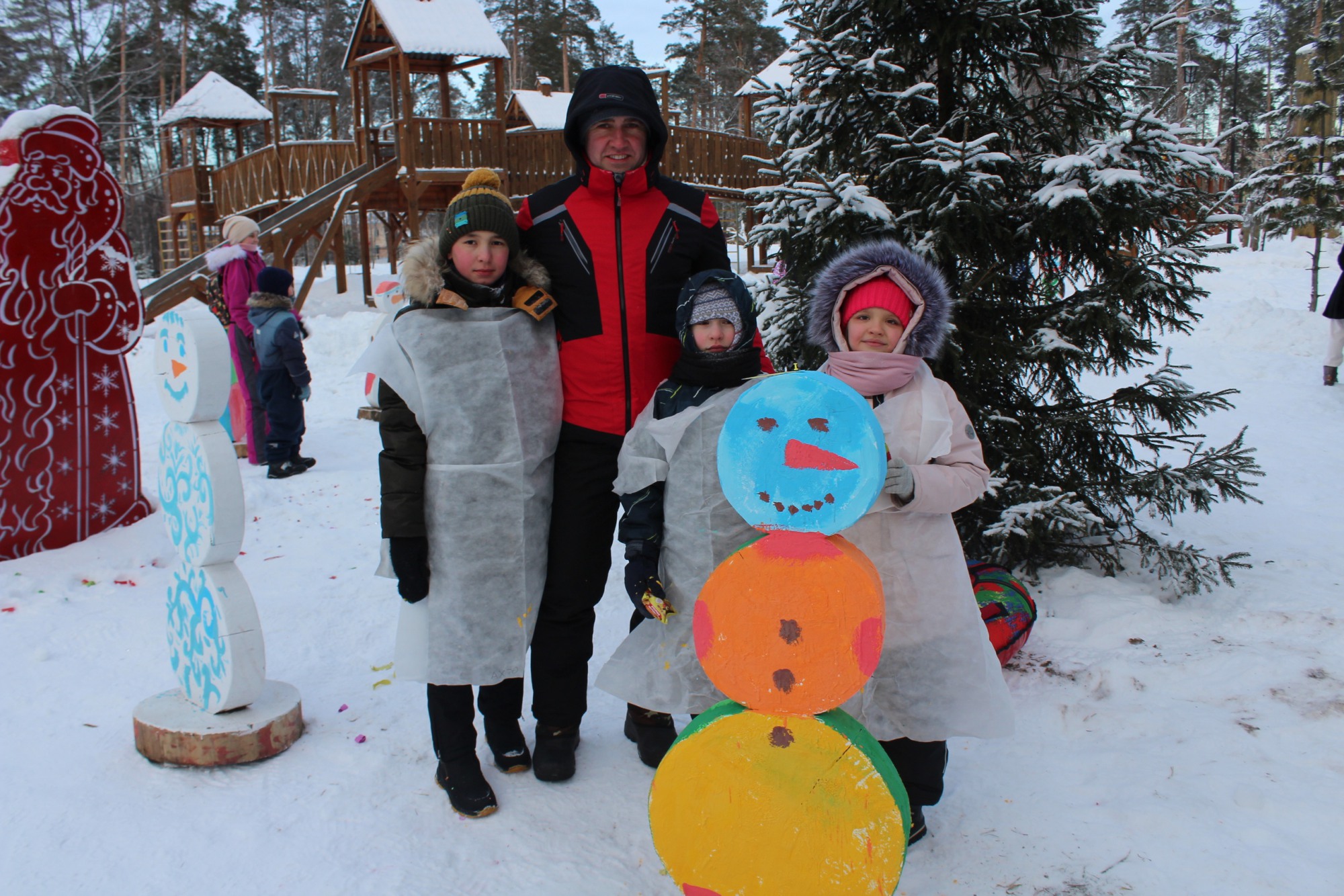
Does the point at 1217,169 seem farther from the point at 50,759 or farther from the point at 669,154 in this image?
the point at 669,154

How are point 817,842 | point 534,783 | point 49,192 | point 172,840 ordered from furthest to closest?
point 49,192
point 534,783
point 172,840
point 817,842

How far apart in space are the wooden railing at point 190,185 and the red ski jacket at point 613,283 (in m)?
18.9

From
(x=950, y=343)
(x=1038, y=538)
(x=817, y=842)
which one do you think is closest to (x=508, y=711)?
(x=817, y=842)

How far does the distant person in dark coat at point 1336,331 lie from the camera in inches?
308

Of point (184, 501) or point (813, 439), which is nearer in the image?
point (813, 439)

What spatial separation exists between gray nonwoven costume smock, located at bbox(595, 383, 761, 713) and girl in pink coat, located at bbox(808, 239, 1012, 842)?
14.2 inches

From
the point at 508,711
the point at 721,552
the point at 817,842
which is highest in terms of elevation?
the point at 721,552

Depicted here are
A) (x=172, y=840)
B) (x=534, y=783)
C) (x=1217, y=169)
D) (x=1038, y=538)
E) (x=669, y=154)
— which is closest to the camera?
(x=172, y=840)

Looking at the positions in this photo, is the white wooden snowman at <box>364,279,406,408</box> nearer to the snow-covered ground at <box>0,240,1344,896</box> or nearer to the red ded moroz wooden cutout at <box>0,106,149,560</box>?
the red ded moroz wooden cutout at <box>0,106,149,560</box>

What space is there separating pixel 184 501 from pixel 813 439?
2213mm

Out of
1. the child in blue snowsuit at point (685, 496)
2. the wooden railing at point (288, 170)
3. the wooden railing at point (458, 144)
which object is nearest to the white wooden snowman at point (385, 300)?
the wooden railing at point (458, 144)

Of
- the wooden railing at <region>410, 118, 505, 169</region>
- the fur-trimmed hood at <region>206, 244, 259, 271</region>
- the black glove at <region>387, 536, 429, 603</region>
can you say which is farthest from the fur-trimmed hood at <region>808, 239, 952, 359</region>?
the wooden railing at <region>410, 118, 505, 169</region>

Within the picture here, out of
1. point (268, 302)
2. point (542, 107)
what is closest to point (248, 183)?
point (542, 107)

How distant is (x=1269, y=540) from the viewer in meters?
4.43
